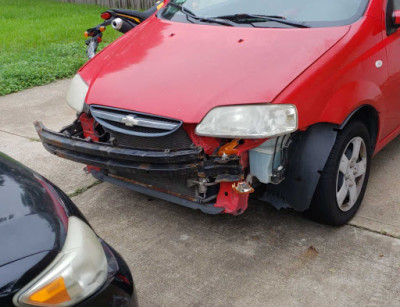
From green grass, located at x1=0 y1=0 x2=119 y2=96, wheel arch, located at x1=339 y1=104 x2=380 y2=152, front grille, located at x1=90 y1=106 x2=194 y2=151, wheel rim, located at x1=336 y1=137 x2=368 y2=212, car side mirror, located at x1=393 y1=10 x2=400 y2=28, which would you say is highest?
car side mirror, located at x1=393 y1=10 x2=400 y2=28

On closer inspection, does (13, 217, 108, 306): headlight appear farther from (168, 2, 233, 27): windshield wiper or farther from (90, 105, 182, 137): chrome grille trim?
(168, 2, 233, 27): windshield wiper

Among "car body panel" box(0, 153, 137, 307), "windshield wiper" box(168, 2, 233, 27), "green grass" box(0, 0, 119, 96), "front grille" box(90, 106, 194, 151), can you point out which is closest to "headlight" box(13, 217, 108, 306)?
"car body panel" box(0, 153, 137, 307)

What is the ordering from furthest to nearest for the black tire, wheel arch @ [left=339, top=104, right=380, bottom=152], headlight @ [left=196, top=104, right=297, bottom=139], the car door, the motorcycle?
the motorcycle, the car door, wheel arch @ [left=339, top=104, right=380, bottom=152], the black tire, headlight @ [left=196, top=104, right=297, bottom=139]

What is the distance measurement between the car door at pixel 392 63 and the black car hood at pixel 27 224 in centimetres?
241

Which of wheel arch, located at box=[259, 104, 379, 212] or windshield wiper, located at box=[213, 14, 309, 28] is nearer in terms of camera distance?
wheel arch, located at box=[259, 104, 379, 212]

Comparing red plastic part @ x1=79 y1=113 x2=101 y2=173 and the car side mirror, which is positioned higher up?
the car side mirror

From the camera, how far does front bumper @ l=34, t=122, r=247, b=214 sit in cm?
273

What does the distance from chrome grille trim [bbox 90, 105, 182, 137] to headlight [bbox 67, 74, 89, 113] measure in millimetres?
144

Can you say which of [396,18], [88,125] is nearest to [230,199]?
[88,125]

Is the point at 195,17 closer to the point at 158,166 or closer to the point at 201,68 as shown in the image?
the point at 201,68

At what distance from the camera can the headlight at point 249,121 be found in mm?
2680

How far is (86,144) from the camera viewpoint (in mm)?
3023

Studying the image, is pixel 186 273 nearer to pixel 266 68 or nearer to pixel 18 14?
pixel 266 68

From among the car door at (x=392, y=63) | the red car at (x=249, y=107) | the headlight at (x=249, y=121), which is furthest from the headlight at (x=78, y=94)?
the car door at (x=392, y=63)
